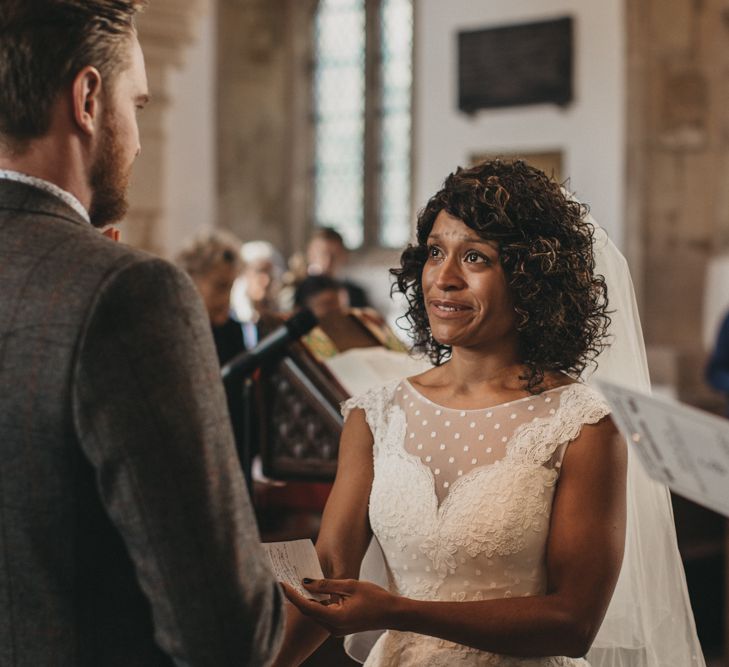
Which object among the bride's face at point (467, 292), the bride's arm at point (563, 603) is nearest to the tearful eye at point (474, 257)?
the bride's face at point (467, 292)

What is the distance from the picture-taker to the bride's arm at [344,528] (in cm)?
179

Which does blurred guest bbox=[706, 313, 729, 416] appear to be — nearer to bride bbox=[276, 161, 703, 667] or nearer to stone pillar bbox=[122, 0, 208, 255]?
stone pillar bbox=[122, 0, 208, 255]

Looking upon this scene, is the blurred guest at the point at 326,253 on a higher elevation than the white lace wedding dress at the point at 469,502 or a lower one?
higher

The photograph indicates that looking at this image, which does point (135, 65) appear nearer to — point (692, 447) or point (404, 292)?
point (692, 447)

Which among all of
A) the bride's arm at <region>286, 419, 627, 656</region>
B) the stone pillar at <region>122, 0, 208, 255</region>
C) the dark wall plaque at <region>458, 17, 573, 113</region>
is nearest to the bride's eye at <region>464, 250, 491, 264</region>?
the bride's arm at <region>286, 419, 627, 656</region>

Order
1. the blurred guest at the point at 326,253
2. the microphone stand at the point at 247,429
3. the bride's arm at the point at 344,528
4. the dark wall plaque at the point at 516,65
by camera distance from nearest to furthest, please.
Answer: the bride's arm at the point at 344,528 → the microphone stand at the point at 247,429 → the blurred guest at the point at 326,253 → the dark wall plaque at the point at 516,65

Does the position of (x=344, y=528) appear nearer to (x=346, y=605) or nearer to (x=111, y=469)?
(x=346, y=605)

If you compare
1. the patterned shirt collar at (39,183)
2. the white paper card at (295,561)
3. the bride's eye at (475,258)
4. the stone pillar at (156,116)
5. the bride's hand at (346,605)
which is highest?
the stone pillar at (156,116)

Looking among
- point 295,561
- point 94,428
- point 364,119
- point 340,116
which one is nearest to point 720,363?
point 295,561

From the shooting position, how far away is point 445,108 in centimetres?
995

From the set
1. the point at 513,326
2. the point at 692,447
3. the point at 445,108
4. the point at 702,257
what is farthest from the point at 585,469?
the point at 445,108

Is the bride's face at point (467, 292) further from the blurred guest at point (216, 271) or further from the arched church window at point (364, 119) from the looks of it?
the arched church window at point (364, 119)

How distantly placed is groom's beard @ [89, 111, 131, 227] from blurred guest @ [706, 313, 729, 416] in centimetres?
477

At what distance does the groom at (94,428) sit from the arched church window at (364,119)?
9.43m
